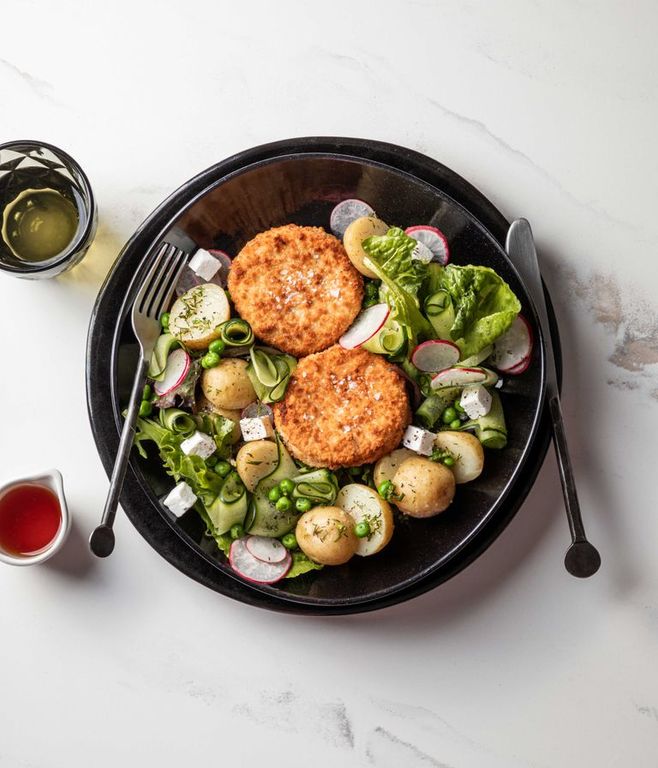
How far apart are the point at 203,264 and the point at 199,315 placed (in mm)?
223

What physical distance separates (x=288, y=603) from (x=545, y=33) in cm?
301

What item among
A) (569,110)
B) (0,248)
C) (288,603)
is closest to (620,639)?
(288,603)

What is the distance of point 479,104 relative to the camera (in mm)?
3873

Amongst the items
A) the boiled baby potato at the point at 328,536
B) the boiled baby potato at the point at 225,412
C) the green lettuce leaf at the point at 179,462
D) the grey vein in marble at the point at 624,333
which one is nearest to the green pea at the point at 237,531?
the green lettuce leaf at the point at 179,462

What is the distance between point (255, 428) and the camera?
340cm

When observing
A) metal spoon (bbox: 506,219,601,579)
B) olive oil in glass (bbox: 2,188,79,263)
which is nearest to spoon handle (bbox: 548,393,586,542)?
metal spoon (bbox: 506,219,601,579)

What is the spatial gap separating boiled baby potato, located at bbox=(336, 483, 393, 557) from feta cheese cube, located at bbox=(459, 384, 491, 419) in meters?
0.54

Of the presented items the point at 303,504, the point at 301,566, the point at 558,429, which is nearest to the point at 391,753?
the point at 301,566

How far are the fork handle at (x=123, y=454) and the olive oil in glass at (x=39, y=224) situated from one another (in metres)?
0.78

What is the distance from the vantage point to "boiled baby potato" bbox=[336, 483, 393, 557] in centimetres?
337

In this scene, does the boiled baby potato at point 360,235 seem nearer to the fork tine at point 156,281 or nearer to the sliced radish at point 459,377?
the sliced radish at point 459,377

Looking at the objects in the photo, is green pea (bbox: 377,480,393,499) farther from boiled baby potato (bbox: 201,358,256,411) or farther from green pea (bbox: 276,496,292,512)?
boiled baby potato (bbox: 201,358,256,411)

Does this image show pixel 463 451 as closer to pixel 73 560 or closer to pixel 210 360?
pixel 210 360

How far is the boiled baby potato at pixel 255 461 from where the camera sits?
11.1 ft
